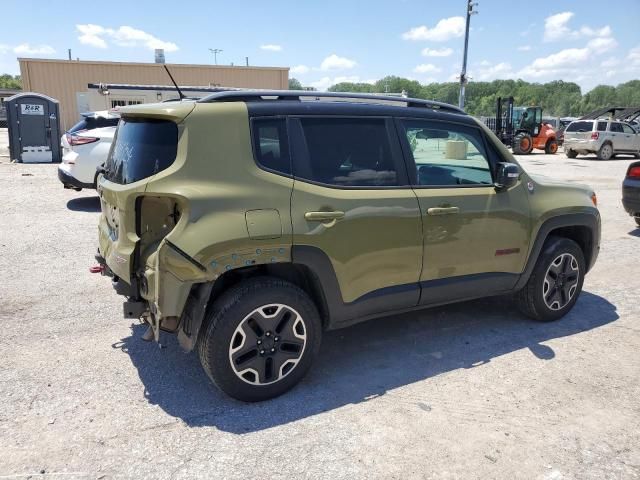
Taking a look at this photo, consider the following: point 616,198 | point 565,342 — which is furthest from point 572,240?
point 616,198

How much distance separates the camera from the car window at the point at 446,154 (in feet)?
12.3

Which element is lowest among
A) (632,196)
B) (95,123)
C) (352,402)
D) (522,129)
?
(352,402)

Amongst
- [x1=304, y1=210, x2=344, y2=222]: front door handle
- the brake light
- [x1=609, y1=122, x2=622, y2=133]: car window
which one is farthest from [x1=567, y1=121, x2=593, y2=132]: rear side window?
[x1=304, y1=210, x2=344, y2=222]: front door handle

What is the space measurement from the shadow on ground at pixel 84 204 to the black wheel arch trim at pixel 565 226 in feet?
24.6

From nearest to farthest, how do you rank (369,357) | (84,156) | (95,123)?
1. (369,357)
2. (84,156)
3. (95,123)

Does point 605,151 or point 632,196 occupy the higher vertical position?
point 605,151

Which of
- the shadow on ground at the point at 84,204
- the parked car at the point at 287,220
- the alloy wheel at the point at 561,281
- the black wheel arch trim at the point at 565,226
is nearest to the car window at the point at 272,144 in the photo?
the parked car at the point at 287,220

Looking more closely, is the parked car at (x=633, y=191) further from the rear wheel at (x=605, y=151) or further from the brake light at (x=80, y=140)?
the rear wheel at (x=605, y=151)

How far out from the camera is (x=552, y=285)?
14.6ft

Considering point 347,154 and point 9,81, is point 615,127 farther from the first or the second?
point 9,81

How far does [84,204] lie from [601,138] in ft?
74.0

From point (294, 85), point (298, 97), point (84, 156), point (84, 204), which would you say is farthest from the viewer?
point (294, 85)

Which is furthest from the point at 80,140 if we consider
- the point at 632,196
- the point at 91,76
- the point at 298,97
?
the point at 91,76

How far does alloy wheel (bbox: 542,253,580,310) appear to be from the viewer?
4.42 m
